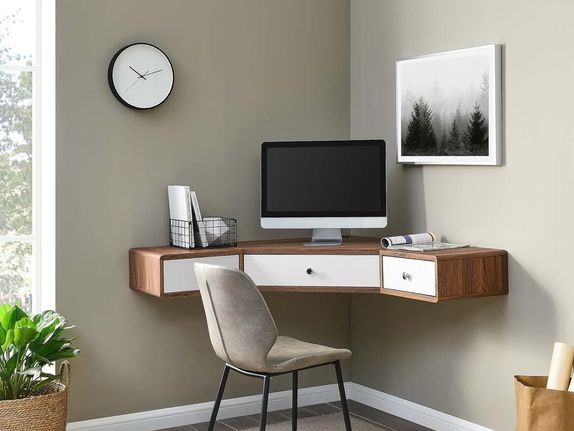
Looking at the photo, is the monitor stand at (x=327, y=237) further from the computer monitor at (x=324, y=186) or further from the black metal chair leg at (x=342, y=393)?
the black metal chair leg at (x=342, y=393)

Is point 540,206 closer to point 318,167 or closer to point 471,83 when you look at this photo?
point 471,83

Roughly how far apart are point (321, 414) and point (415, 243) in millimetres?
1026

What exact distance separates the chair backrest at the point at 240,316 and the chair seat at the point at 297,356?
0.23 feet

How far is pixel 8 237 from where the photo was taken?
380 centimetres

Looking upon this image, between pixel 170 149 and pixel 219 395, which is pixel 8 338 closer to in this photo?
pixel 219 395

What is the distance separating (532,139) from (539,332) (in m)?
0.74

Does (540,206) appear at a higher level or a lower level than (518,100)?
lower

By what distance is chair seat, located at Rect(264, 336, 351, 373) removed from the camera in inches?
130

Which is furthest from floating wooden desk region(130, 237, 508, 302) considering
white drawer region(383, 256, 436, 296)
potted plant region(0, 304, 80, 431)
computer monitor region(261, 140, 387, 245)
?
potted plant region(0, 304, 80, 431)

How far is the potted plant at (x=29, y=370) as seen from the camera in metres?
3.30

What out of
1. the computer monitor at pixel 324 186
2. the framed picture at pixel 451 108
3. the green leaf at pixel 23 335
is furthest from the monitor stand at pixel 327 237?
the green leaf at pixel 23 335

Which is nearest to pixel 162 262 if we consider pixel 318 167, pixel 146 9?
pixel 318 167

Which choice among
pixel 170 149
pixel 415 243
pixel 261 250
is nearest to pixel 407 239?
pixel 415 243

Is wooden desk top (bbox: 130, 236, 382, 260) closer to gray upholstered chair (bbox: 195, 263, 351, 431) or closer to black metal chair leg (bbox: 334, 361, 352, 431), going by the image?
gray upholstered chair (bbox: 195, 263, 351, 431)
